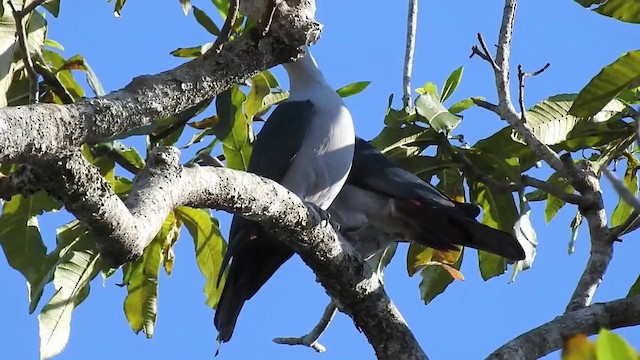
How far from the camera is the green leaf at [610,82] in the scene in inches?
96.3

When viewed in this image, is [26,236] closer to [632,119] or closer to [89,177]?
[89,177]

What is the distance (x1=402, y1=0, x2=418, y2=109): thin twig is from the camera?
3.12 m

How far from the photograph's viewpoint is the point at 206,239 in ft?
9.75

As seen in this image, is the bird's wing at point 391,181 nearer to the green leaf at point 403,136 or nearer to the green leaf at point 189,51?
the green leaf at point 403,136

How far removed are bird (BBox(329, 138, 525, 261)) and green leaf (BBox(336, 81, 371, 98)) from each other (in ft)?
0.67

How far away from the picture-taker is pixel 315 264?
8.44ft

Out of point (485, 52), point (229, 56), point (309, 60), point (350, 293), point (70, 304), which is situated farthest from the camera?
point (309, 60)

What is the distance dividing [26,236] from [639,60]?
5.80 feet

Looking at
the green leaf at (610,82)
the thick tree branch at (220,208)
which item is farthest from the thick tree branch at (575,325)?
the green leaf at (610,82)

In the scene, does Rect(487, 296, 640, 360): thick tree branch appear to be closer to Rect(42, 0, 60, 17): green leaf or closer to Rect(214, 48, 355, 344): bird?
Rect(214, 48, 355, 344): bird

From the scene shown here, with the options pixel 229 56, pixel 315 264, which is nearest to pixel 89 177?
pixel 229 56

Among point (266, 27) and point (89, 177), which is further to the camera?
point (266, 27)

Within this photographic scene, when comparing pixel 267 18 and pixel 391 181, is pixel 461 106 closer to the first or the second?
pixel 391 181

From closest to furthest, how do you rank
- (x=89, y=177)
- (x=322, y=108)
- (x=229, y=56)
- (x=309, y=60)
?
(x=89, y=177) < (x=229, y=56) < (x=322, y=108) < (x=309, y=60)
